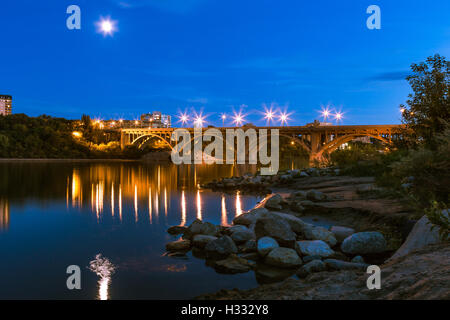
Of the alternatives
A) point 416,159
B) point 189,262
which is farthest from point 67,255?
point 416,159

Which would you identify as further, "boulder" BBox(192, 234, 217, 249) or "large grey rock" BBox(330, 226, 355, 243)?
"large grey rock" BBox(330, 226, 355, 243)

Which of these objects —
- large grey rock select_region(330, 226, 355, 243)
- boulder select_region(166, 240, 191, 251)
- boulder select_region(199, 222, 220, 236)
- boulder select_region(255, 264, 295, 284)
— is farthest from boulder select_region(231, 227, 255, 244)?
large grey rock select_region(330, 226, 355, 243)

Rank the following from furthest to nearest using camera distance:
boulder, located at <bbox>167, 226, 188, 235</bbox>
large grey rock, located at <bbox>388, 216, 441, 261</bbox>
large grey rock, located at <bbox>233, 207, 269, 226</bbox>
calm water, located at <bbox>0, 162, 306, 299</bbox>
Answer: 1. large grey rock, located at <bbox>233, 207, 269, 226</bbox>
2. boulder, located at <bbox>167, 226, 188, 235</bbox>
3. calm water, located at <bbox>0, 162, 306, 299</bbox>
4. large grey rock, located at <bbox>388, 216, 441, 261</bbox>

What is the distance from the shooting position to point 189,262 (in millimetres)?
6805

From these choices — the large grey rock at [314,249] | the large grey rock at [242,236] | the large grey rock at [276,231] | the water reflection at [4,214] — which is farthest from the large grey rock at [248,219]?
the water reflection at [4,214]

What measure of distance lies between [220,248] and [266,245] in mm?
1021

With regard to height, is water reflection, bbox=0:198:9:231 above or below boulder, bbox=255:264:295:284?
above

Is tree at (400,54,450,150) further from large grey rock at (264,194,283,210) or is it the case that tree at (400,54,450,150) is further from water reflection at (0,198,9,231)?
water reflection at (0,198,9,231)

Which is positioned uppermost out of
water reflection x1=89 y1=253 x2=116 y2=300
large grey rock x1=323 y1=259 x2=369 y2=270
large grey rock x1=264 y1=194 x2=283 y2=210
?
large grey rock x1=264 y1=194 x2=283 y2=210

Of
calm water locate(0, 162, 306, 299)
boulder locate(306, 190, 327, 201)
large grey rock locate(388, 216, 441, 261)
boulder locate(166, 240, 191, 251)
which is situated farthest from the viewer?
boulder locate(306, 190, 327, 201)

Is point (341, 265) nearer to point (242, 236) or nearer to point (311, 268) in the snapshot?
point (311, 268)

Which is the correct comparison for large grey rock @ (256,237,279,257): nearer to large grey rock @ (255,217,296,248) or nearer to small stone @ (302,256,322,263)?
large grey rock @ (255,217,296,248)

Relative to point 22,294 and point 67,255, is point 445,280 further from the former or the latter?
point 67,255

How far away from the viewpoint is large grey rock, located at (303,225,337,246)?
766cm
